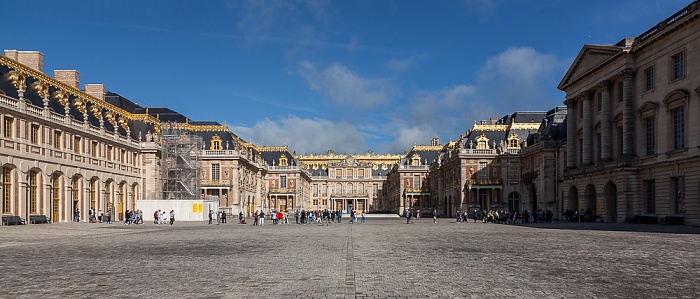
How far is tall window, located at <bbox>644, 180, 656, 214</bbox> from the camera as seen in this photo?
139ft

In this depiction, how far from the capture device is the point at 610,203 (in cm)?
4756

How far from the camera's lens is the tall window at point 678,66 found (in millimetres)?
38719

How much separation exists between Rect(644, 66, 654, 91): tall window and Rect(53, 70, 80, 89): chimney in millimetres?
51867

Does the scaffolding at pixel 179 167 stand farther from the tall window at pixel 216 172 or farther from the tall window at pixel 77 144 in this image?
the tall window at pixel 77 144

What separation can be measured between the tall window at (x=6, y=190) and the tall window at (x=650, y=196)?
44.5m

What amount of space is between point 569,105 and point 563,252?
134 feet

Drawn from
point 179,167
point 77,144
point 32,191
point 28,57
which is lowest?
point 32,191

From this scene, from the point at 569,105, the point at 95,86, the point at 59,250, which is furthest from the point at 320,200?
the point at 59,250

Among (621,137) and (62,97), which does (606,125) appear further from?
(62,97)

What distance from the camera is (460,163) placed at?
78000mm

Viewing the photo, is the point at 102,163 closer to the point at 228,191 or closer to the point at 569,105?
the point at 228,191

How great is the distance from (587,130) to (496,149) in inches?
986

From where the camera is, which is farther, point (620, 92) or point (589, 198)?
point (589, 198)

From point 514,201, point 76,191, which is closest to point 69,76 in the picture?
point 76,191
